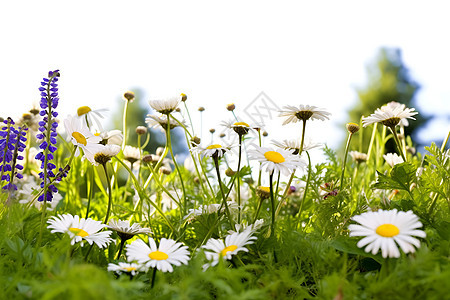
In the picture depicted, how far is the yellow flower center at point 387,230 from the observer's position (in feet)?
2.98

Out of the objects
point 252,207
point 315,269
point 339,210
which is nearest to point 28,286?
point 315,269

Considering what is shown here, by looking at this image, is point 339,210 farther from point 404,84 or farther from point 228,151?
point 404,84

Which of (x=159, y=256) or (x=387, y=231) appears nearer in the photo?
(x=387, y=231)

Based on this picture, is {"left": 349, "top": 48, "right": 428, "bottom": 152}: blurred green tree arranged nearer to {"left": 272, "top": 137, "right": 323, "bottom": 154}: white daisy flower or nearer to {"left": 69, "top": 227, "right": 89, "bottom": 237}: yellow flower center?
{"left": 272, "top": 137, "right": 323, "bottom": 154}: white daisy flower

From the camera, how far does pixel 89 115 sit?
203 cm

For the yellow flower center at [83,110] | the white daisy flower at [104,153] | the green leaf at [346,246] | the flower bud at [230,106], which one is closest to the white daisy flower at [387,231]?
the green leaf at [346,246]

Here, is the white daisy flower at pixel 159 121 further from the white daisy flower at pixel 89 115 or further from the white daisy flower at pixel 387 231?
the white daisy flower at pixel 387 231

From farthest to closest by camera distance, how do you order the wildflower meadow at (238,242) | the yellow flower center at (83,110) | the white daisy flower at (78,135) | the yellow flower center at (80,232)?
the yellow flower center at (83,110) → the white daisy flower at (78,135) → the yellow flower center at (80,232) → the wildflower meadow at (238,242)

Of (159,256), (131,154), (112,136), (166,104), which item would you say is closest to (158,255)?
(159,256)

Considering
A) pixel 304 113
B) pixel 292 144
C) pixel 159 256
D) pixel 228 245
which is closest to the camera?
pixel 159 256

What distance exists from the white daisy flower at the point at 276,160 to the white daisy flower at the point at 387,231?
31cm

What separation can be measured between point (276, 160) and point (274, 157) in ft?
0.06

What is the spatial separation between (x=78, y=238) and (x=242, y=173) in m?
0.75

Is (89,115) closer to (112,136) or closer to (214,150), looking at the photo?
(112,136)
